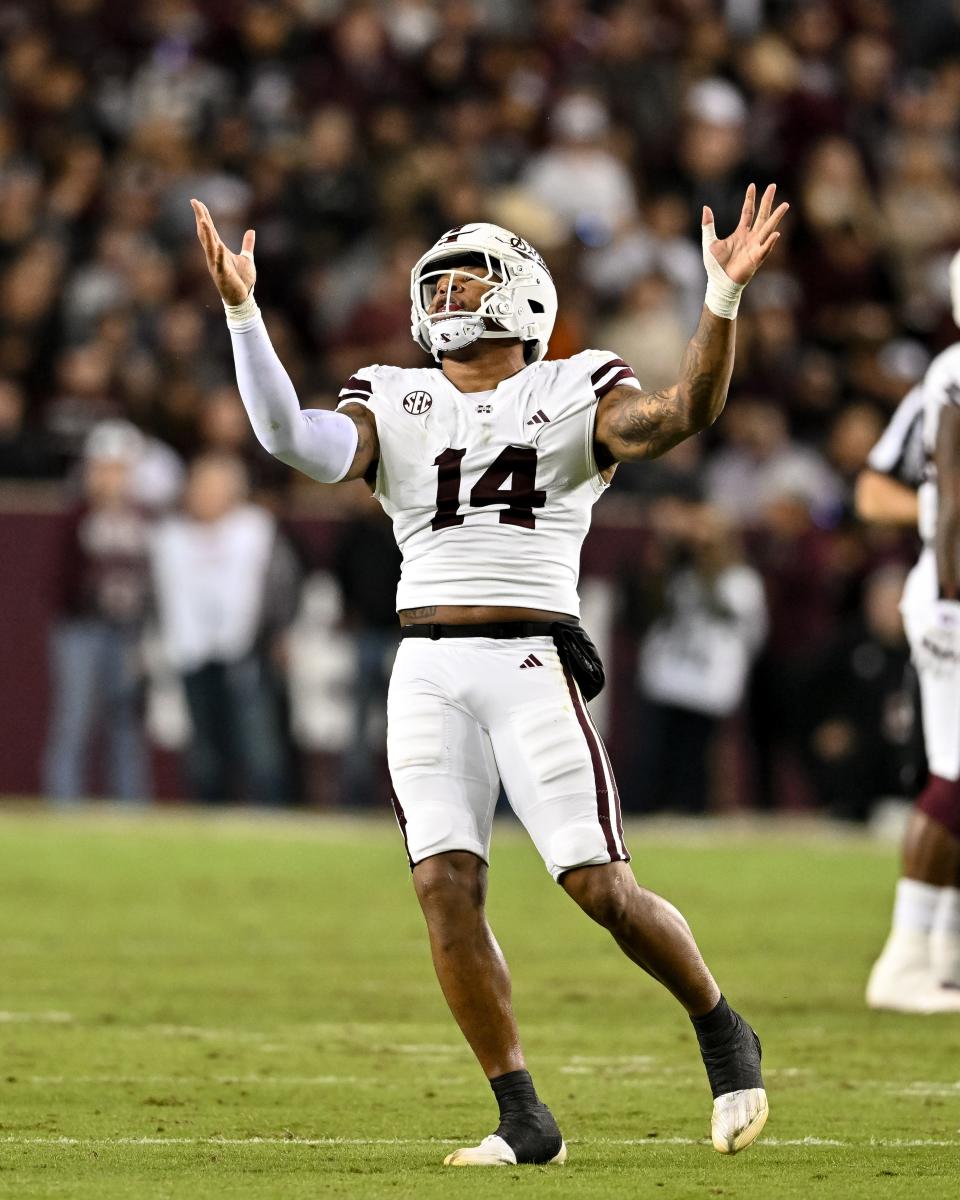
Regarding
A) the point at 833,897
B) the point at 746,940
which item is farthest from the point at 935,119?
the point at 746,940

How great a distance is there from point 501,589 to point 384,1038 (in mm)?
2234

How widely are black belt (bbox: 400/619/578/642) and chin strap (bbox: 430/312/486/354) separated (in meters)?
0.69

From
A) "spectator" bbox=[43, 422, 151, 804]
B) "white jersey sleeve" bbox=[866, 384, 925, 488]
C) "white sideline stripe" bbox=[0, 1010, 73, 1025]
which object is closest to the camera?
"white sideline stripe" bbox=[0, 1010, 73, 1025]

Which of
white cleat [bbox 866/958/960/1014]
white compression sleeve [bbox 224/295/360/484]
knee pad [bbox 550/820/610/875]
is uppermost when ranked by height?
white compression sleeve [bbox 224/295/360/484]

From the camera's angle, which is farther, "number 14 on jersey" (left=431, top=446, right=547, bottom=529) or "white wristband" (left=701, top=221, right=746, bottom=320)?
"number 14 on jersey" (left=431, top=446, right=547, bottom=529)

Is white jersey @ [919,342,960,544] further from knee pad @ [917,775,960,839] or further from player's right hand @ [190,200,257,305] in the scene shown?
player's right hand @ [190,200,257,305]

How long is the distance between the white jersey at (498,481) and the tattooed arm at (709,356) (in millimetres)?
194

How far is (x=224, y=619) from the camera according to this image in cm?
1500

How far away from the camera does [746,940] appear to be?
9906 mm

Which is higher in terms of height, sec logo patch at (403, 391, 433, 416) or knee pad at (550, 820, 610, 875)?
sec logo patch at (403, 391, 433, 416)

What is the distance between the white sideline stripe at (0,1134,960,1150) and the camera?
555 centimetres

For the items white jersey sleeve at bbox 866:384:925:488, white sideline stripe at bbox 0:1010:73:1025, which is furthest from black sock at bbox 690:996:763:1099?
white jersey sleeve at bbox 866:384:925:488

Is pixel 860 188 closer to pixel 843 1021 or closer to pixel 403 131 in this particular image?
pixel 403 131

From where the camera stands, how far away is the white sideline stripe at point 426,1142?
555 cm
